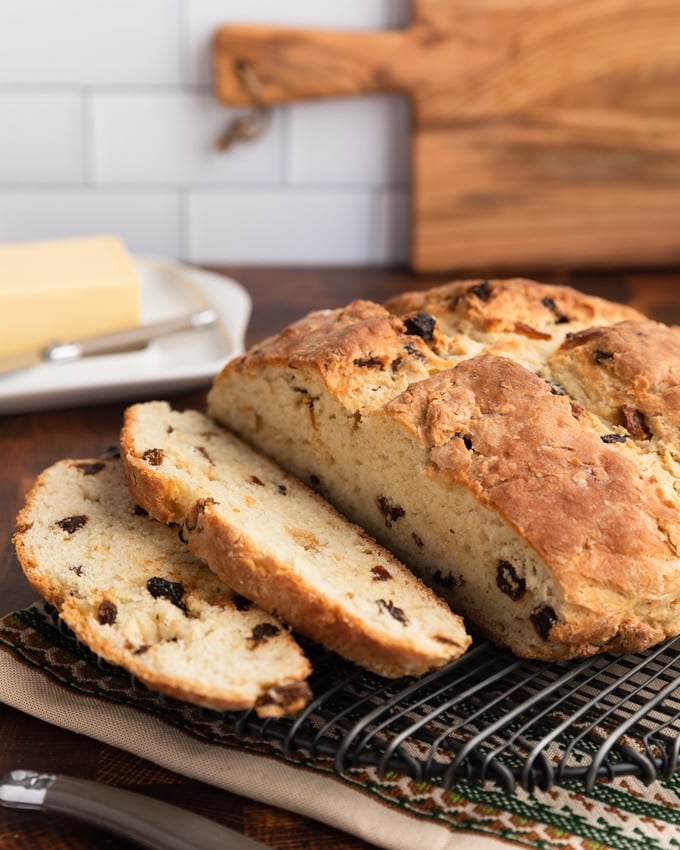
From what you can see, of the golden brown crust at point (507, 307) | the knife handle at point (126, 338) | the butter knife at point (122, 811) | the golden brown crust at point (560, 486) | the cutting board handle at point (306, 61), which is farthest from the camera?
the cutting board handle at point (306, 61)

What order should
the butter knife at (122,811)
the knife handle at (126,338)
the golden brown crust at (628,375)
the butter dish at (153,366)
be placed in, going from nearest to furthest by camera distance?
the butter knife at (122,811) → the golden brown crust at (628,375) → the butter dish at (153,366) → the knife handle at (126,338)

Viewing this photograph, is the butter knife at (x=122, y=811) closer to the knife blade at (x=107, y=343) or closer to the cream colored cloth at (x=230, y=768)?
the cream colored cloth at (x=230, y=768)

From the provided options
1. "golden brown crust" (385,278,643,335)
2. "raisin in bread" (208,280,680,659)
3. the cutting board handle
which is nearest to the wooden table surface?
"raisin in bread" (208,280,680,659)

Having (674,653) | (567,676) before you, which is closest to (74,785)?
(567,676)

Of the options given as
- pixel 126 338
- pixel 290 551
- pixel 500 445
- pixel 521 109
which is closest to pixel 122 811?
pixel 290 551

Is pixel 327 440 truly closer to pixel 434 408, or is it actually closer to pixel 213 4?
pixel 434 408

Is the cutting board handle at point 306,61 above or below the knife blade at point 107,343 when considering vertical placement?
above

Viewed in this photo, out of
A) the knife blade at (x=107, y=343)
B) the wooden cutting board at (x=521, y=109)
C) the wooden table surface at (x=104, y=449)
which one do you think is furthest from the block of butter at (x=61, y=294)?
the wooden cutting board at (x=521, y=109)
